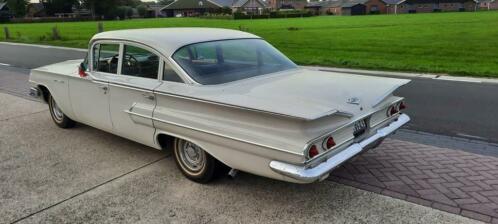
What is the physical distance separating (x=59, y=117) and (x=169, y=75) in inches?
113

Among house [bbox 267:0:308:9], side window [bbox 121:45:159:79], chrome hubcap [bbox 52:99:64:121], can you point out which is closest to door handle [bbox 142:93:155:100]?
side window [bbox 121:45:159:79]

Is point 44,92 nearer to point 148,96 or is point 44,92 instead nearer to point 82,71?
point 82,71

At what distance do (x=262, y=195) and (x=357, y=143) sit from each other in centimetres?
98

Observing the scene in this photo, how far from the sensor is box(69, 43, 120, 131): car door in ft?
15.7

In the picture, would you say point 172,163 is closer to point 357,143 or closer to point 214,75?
point 214,75

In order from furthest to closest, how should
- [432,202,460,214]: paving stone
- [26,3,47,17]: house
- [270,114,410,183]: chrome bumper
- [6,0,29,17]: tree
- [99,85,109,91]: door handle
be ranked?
1. [26,3,47,17]: house
2. [6,0,29,17]: tree
3. [99,85,109,91]: door handle
4. [432,202,460,214]: paving stone
5. [270,114,410,183]: chrome bumper

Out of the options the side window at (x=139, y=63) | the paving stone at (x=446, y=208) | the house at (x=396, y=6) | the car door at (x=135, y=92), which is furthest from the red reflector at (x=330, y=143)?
the house at (x=396, y=6)

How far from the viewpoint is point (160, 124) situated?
407cm

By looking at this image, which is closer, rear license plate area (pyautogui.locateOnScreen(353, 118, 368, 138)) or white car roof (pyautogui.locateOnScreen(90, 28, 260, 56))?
rear license plate area (pyautogui.locateOnScreen(353, 118, 368, 138))

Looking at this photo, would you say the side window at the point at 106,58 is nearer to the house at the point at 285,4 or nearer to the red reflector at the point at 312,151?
the red reflector at the point at 312,151

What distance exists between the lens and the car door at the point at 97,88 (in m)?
4.79

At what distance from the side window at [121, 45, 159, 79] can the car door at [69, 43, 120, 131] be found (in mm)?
195

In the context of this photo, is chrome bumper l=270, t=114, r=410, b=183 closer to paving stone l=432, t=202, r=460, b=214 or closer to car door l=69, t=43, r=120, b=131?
paving stone l=432, t=202, r=460, b=214

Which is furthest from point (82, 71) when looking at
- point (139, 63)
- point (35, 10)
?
point (35, 10)
